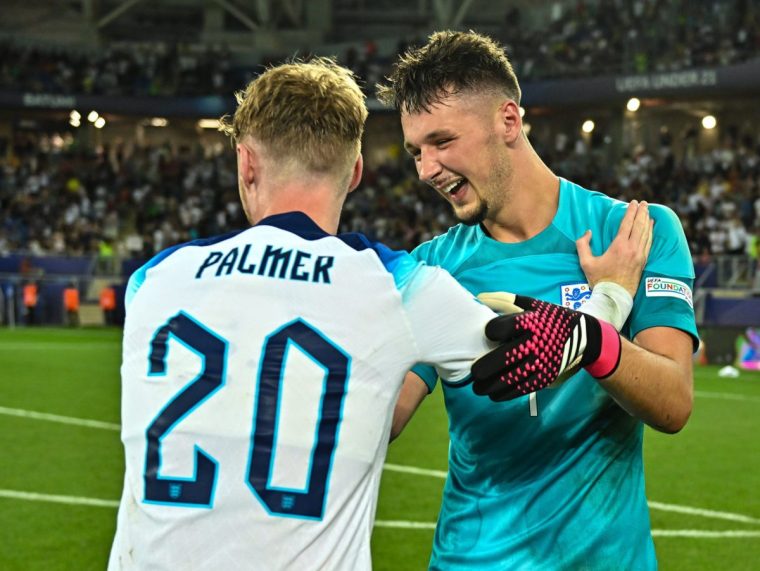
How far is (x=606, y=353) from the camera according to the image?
2723mm

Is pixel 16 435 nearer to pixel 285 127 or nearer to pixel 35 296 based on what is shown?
pixel 285 127

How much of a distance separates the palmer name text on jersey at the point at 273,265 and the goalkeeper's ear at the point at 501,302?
1.67 ft

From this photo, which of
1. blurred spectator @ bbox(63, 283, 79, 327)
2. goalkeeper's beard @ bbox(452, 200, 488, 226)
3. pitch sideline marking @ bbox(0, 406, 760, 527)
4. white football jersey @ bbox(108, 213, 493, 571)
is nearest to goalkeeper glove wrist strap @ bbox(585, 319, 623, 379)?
white football jersey @ bbox(108, 213, 493, 571)

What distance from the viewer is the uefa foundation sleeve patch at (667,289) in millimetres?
3188

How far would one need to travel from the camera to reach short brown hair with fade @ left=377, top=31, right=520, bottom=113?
136 inches

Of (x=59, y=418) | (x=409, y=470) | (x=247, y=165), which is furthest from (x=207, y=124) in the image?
(x=247, y=165)

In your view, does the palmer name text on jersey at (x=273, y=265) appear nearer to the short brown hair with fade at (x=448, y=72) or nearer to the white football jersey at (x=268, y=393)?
the white football jersey at (x=268, y=393)

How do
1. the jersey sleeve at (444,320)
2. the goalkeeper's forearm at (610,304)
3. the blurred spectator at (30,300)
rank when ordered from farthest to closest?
the blurred spectator at (30,300)
the goalkeeper's forearm at (610,304)
the jersey sleeve at (444,320)

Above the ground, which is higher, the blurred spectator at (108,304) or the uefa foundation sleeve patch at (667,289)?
the uefa foundation sleeve patch at (667,289)

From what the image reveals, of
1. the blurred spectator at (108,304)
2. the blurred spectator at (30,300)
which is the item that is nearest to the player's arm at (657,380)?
the blurred spectator at (108,304)

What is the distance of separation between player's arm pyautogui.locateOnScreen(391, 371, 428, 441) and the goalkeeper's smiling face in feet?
1.72

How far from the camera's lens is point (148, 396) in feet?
8.14

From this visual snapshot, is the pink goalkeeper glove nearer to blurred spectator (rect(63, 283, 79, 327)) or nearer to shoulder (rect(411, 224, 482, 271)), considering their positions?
shoulder (rect(411, 224, 482, 271))

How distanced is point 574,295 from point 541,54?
35.4 m
